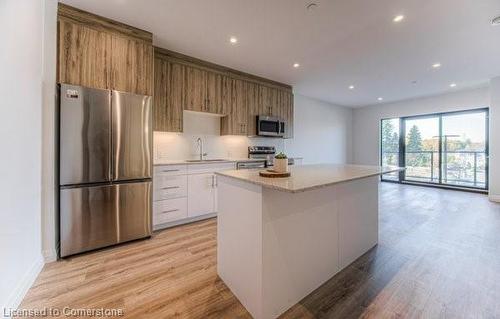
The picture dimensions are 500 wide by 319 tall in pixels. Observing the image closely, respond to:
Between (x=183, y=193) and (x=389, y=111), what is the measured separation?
23.2 ft

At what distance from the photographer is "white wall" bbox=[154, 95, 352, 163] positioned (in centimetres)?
389

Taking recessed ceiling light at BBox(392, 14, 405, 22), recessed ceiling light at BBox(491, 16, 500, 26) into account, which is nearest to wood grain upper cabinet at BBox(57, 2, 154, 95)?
recessed ceiling light at BBox(392, 14, 405, 22)

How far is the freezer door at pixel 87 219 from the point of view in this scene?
89.8 inches

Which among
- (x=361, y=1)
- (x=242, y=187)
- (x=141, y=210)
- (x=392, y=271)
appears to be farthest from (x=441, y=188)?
(x=141, y=210)

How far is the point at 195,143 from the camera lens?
4086 millimetres

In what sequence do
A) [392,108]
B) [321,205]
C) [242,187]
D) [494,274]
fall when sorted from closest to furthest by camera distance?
[242,187] < [321,205] < [494,274] < [392,108]

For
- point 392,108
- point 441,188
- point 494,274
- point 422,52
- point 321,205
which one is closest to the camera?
point 321,205

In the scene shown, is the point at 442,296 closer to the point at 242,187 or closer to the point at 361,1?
the point at 242,187

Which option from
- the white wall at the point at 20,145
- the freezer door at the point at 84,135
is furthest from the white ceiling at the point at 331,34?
the freezer door at the point at 84,135

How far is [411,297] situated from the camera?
1.67 meters

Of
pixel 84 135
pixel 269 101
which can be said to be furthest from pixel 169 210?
pixel 269 101

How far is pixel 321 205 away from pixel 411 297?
0.97 m

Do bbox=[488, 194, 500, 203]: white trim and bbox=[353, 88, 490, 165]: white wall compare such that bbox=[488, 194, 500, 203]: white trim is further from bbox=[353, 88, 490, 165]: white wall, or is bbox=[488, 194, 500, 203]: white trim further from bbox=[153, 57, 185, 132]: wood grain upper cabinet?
bbox=[153, 57, 185, 132]: wood grain upper cabinet

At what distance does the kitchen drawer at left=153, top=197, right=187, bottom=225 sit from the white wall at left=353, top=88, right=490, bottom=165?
6799 millimetres
